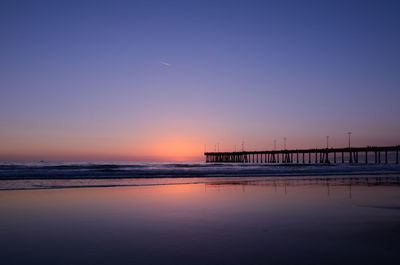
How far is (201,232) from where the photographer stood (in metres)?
7.02

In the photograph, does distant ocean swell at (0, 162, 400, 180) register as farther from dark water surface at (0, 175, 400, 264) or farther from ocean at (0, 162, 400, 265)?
dark water surface at (0, 175, 400, 264)

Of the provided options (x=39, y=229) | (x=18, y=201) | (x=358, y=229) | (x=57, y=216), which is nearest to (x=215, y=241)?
(x=358, y=229)

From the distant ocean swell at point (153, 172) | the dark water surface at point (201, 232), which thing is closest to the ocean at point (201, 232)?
the dark water surface at point (201, 232)

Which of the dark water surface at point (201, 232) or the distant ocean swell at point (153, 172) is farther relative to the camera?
the distant ocean swell at point (153, 172)

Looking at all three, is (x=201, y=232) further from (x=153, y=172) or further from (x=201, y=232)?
(x=153, y=172)

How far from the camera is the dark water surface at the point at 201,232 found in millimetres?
5277

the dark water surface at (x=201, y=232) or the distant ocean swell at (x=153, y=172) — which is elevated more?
the dark water surface at (x=201, y=232)

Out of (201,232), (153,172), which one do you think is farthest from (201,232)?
(153,172)

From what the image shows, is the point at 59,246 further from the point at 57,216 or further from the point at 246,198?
the point at 246,198

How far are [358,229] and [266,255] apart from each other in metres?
3.14

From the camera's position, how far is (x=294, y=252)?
5523 millimetres

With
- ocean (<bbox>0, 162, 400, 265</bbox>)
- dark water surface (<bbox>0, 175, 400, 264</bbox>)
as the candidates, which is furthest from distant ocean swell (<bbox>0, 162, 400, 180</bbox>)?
dark water surface (<bbox>0, 175, 400, 264</bbox>)

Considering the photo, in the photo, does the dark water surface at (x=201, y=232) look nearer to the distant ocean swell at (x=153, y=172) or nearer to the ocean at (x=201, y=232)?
the ocean at (x=201, y=232)

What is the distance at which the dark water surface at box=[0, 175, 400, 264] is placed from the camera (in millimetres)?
5277
